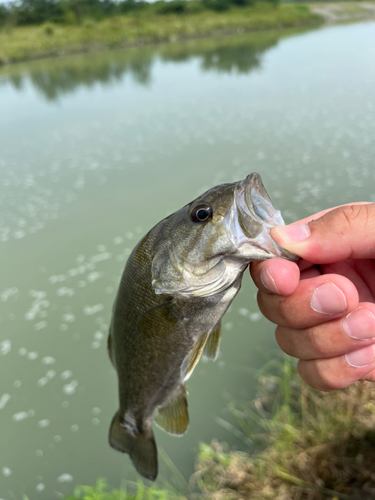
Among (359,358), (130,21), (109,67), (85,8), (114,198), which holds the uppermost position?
(85,8)

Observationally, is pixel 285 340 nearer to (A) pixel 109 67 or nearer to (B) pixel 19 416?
(B) pixel 19 416

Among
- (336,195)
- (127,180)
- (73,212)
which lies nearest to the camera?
(336,195)

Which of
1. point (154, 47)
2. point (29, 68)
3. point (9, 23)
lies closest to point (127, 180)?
point (29, 68)

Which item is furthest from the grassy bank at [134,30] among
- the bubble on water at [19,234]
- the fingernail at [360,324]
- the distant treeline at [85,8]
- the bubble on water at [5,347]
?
the fingernail at [360,324]

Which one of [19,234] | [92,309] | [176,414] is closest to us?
[176,414]

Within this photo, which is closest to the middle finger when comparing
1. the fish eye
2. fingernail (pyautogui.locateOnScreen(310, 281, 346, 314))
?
fingernail (pyautogui.locateOnScreen(310, 281, 346, 314))

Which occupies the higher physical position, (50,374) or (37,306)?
(37,306)

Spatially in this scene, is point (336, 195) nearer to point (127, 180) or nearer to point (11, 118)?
point (127, 180)

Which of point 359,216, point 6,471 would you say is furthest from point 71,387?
point 359,216
